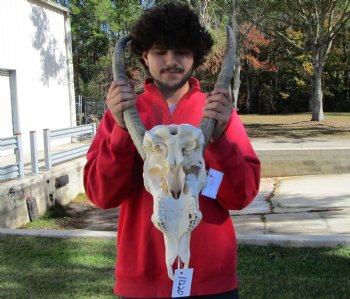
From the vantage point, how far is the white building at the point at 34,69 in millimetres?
13602

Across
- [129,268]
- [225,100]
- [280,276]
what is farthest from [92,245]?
[225,100]

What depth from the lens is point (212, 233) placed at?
2.23 meters

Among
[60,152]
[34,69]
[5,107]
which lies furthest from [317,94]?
[60,152]

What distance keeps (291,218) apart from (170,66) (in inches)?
279

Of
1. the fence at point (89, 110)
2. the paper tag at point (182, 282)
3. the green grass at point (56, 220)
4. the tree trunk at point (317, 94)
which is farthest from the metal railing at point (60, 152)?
the tree trunk at point (317, 94)

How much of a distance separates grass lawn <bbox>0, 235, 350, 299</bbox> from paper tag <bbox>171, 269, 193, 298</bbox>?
9.61 ft

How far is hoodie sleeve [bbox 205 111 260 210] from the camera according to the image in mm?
2010

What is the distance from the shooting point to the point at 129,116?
1.88 meters

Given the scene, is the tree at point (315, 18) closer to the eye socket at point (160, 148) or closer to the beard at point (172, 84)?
the beard at point (172, 84)

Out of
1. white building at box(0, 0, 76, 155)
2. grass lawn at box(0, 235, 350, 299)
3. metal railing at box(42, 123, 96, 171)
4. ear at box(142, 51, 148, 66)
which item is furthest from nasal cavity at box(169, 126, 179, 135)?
white building at box(0, 0, 76, 155)

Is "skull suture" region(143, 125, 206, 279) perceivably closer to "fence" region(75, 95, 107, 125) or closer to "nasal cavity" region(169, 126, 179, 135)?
"nasal cavity" region(169, 126, 179, 135)

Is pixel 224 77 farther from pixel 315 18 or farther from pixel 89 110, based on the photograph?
pixel 315 18

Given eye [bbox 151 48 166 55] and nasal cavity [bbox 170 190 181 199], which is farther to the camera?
eye [bbox 151 48 166 55]

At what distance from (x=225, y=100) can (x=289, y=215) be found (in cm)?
753
